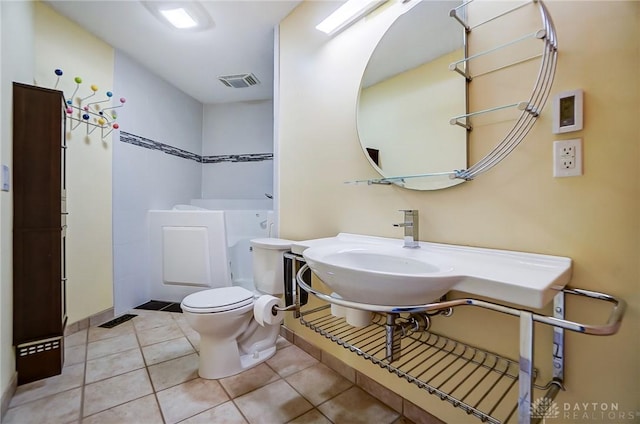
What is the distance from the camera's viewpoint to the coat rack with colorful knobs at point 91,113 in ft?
6.56

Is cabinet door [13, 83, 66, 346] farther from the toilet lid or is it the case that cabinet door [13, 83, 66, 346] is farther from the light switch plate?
the toilet lid

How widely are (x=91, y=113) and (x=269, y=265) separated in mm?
1881

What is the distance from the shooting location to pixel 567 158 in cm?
82

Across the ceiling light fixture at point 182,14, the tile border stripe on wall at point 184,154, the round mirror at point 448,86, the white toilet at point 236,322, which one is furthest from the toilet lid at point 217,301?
the ceiling light fixture at point 182,14

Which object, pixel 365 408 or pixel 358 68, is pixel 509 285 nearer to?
pixel 365 408

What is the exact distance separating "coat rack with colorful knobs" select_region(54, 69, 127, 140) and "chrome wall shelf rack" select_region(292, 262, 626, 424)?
2020 millimetres

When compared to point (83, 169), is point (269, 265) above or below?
below

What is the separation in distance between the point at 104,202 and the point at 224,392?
70.9 inches

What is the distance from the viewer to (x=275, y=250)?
64.2 inches

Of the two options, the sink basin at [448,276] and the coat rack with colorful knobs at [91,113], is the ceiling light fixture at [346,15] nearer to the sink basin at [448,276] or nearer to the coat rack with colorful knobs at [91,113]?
the sink basin at [448,276]

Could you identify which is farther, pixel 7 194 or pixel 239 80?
pixel 239 80

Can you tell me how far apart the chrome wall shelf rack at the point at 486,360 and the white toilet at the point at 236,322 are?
37 centimetres

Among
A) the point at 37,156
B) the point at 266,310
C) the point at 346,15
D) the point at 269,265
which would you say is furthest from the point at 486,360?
the point at 37,156

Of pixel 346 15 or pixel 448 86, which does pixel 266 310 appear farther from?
pixel 346 15
